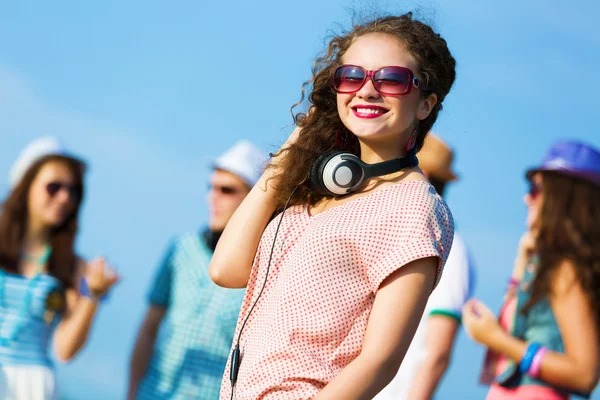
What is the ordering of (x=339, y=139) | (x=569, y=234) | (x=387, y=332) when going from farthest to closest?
(x=569, y=234) → (x=339, y=139) → (x=387, y=332)

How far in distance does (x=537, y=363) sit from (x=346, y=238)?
231cm

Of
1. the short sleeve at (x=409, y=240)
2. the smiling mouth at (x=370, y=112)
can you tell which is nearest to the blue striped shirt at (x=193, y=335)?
the smiling mouth at (x=370, y=112)

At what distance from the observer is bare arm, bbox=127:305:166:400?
5414mm

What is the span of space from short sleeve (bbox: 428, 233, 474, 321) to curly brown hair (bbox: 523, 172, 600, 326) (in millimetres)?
327

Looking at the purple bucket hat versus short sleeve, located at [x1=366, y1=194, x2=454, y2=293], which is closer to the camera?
short sleeve, located at [x1=366, y1=194, x2=454, y2=293]

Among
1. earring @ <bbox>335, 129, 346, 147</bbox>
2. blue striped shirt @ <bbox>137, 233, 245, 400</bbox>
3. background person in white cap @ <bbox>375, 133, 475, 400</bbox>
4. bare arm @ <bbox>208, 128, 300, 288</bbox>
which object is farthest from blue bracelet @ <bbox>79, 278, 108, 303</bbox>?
earring @ <bbox>335, 129, 346, 147</bbox>

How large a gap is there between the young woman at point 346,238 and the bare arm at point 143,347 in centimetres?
281

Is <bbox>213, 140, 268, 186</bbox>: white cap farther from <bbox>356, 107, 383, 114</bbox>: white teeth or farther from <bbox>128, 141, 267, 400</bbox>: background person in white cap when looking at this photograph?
<bbox>356, 107, 383, 114</bbox>: white teeth

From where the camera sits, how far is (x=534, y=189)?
16.0 feet

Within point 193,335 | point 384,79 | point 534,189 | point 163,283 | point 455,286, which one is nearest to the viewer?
point 384,79

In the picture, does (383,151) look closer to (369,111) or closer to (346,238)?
(369,111)

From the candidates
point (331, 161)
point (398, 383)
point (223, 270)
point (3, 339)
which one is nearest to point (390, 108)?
point (331, 161)

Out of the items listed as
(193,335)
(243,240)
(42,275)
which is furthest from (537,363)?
(42,275)

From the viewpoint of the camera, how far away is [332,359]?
2.35 metres
